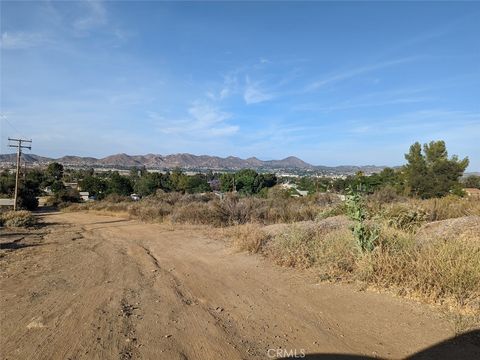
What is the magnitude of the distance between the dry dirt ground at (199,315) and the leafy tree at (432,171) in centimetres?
2772

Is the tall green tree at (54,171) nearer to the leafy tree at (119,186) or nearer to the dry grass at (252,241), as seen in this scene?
the leafy tree at (119,186)

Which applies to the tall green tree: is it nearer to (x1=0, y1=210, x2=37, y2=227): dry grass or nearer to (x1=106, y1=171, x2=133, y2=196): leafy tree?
(x1=106, y1=171, x2=133, y2=196): leafy tree

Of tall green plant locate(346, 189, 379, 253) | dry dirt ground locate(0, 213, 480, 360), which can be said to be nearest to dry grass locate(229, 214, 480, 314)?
tall green plant locate(346, 189, 379, 253)

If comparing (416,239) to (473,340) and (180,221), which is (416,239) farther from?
(180,221)

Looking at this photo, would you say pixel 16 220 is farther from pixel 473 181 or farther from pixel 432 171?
pixel 473 181

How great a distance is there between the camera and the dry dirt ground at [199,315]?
465cm

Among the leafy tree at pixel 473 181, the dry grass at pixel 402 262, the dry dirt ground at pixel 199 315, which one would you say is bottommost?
the dry dirt ground at pixel 199 315

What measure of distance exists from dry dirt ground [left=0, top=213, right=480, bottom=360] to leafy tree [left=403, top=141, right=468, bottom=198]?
90.9ft

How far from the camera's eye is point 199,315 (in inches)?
232

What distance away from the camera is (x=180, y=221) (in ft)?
63.8

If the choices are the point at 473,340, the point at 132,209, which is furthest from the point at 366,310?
the point at 132,209

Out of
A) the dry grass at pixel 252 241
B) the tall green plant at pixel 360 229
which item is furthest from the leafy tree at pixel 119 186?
the tall green plant at pixel 360 229

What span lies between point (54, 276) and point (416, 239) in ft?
25.0

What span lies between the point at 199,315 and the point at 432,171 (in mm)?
34370
